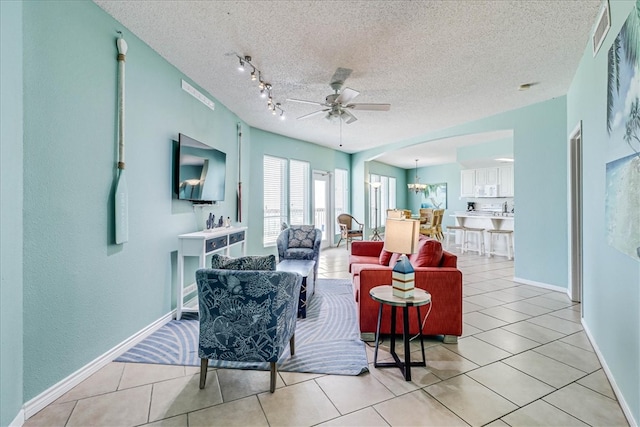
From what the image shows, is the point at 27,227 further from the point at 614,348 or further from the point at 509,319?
the point at 509,319

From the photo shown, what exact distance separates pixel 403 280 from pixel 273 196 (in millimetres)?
4702

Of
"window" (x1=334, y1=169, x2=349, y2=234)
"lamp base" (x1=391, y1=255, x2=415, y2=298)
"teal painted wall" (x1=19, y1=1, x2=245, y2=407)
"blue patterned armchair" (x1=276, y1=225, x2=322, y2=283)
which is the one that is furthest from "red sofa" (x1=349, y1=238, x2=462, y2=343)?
"window" (x1=334, y1=169, x2=349, y2=234)

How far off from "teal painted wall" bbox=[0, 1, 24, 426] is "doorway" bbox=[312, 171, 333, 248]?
6.11 metres

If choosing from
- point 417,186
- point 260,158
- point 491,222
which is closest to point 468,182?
point 417,186

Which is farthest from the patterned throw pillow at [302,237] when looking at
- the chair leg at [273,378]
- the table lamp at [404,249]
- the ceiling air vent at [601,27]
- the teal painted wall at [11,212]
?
the ceiling air vent at [601,27]

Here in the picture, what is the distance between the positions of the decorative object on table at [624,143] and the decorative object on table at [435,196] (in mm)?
9450

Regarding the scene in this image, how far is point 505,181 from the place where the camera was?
27.0 ft

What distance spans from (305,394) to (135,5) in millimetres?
3158

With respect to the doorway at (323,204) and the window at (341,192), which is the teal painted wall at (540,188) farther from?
the window at (341,192)

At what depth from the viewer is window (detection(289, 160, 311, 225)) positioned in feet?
23.1

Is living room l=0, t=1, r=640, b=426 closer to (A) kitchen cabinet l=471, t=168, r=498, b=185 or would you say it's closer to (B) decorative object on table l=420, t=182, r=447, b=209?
(A) kitchen cabinet l=471, t=168, r=498, b=185

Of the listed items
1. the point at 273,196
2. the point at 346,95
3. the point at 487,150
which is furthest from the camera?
the point at 487,150

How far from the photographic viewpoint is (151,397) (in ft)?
6.40

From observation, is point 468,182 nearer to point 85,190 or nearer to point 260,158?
point 260,158
